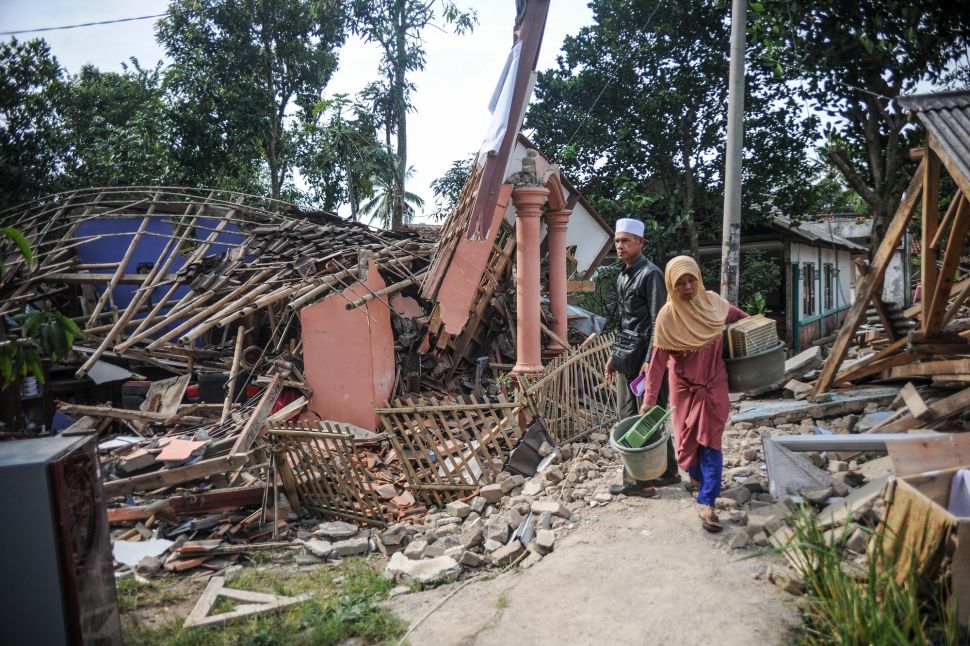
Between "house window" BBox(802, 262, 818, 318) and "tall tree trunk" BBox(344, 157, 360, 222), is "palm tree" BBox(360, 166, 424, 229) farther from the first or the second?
"house window" BBox(802, 262, 818, 318)

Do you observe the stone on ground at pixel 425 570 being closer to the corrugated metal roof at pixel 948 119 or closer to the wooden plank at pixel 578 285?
the corrugated metal roof at pixel 948 119

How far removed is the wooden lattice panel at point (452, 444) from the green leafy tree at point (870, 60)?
22.7 ft

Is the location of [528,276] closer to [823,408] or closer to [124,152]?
[823,408]

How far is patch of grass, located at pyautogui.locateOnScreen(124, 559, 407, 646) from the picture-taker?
3.71m

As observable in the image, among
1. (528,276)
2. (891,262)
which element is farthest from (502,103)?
(891,262)

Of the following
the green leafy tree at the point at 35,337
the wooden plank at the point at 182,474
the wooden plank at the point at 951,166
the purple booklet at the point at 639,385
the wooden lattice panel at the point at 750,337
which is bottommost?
the wooden plank at the point at 182,474

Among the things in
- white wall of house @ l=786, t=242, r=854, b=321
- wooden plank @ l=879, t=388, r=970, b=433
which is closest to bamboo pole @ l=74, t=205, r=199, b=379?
wooden plank @ l=879, t=388, r=970, b=433

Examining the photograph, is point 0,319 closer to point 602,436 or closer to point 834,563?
point 602,436

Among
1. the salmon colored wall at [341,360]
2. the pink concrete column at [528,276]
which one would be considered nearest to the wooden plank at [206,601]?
the pink concrete column at [528,276]

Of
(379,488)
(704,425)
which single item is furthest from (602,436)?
(704,425)

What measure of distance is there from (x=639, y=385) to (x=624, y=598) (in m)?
1.70

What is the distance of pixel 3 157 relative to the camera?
14.7 metres

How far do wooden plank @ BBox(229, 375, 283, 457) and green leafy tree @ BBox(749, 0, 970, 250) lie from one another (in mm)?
8282

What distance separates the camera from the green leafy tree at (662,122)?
13.2 meters
